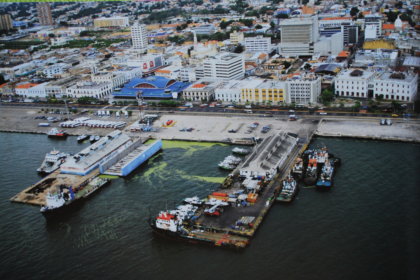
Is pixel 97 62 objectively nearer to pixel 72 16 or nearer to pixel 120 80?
pixel 120 80

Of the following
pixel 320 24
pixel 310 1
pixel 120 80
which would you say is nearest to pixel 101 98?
pixel 120 80

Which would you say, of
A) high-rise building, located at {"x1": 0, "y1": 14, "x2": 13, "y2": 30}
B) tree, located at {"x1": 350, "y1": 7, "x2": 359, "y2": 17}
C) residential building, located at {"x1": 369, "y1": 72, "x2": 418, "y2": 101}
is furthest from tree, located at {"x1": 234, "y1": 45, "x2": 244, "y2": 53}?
high-rise building, located at {"x1": 0, "y1": 14, "x2": 13, "y2": 30}

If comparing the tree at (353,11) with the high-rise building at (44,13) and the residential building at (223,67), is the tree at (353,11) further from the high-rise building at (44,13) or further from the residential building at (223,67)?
the high-rise building at (44,13)

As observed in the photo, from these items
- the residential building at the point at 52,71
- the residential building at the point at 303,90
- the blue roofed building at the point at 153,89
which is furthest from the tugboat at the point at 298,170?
the residential building at the point at 52,71

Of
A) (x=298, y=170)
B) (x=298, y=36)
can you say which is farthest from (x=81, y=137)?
(x=298, y=36)

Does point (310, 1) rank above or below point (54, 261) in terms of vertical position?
above

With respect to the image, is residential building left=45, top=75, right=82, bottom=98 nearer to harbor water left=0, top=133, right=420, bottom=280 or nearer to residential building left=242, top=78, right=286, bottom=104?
residential building left=242, top=78, right=286, bottom=104
